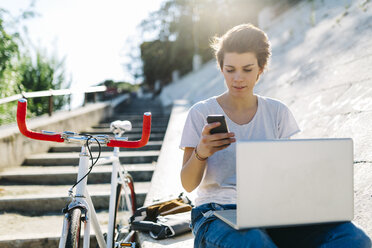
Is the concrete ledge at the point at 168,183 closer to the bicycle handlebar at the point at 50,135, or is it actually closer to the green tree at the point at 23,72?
the bicycle handlebar at the point at 50,135

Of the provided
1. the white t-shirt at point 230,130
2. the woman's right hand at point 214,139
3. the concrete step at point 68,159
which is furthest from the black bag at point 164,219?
the concrete step at point 68,159

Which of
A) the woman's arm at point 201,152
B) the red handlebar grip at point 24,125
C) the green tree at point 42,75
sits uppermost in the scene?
the green tree at point 42,75

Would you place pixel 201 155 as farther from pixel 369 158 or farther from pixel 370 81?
pixel 370 81

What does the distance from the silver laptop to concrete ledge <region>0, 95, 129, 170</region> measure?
4.60 meters

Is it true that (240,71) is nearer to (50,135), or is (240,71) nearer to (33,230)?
(50,135)

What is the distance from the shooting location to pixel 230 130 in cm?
197

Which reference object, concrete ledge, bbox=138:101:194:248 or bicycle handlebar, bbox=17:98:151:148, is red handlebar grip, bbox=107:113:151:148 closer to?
bicycle handlebar, bbox=17:98:151:148

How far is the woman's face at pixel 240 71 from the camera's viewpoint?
6.37 ft

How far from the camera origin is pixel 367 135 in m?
2.87

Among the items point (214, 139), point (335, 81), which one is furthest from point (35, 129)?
point (214, 139)

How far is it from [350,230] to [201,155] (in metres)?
0.71

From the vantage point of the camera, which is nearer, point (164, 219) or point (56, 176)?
point (164, 219)

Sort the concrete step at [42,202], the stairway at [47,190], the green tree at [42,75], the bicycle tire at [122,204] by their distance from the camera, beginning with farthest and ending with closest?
the green tree at [42,75] → the concrete step at [42,202] → the stairway at [47,190] → the bicycle tire at [122,204]

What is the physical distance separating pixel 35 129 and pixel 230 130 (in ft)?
15.7
